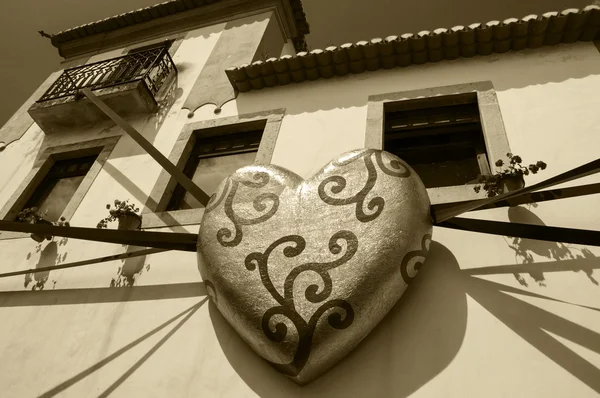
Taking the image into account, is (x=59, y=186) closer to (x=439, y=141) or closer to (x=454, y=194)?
(x=439, y=141)

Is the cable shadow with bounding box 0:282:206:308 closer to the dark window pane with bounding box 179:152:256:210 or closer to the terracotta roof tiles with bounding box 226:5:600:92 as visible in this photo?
the dark window pane with bounding box 179:152:256:210

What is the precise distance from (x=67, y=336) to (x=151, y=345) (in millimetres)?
843

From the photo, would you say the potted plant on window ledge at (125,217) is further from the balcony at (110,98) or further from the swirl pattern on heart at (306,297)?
the balcony at (110,98)

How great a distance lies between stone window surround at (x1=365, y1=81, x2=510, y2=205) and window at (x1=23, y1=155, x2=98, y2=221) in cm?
372

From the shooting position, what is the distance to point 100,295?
3896 mm

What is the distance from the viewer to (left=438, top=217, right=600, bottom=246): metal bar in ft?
8.58

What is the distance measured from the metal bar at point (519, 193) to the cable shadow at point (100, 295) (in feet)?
6.35

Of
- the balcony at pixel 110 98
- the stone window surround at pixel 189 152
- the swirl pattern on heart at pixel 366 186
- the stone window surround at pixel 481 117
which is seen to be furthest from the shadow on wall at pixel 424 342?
the balcony at pixel 110 98

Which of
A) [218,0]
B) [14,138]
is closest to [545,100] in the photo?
[218,0]

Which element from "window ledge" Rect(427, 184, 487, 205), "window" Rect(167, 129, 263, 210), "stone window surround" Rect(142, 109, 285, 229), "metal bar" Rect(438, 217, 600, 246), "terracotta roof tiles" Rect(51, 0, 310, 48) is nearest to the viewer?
"metal bar" Rect(438, 217, 600, 246)

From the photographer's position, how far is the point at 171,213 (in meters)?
4.45

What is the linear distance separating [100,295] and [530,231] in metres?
3.40

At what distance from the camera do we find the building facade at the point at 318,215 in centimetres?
278

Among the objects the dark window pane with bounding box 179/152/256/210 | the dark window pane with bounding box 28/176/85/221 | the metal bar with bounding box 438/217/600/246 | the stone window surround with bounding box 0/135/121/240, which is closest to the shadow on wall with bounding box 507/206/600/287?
the metal bar with bounding box 438/217/600/246
